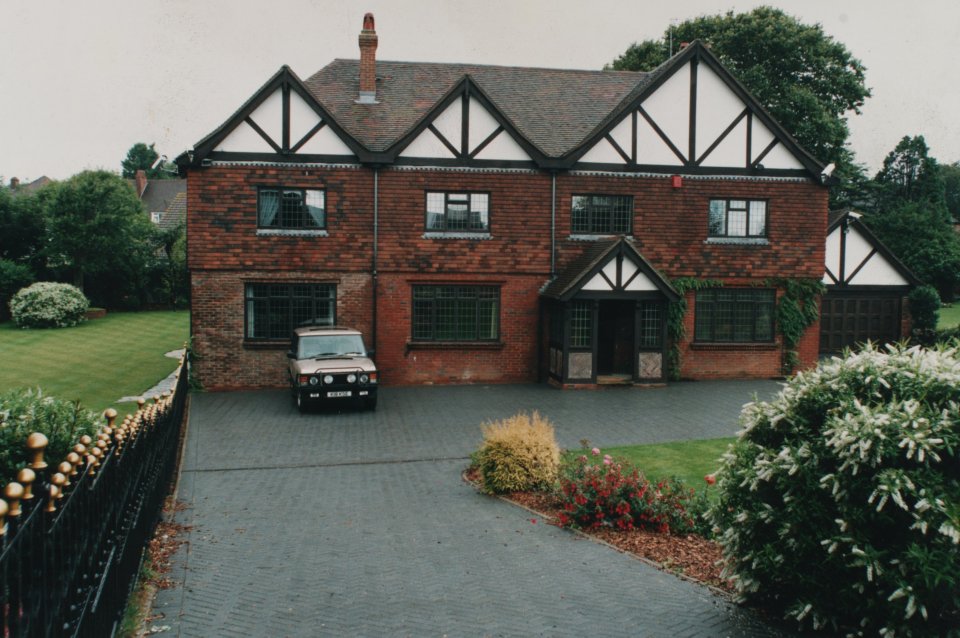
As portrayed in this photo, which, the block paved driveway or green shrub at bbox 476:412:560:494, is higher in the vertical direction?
green shrub at bbox 476:412:560:494

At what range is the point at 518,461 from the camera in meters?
11.5

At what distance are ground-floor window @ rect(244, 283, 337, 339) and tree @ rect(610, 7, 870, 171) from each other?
2675cm

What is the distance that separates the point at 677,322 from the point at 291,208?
12110 mm

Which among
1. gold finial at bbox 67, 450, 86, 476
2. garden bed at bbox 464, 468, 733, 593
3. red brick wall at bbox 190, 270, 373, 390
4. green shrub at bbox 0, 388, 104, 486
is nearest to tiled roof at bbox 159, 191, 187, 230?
red brick wall at bbox 190, 270, 373, 390

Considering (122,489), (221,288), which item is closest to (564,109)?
(221,288)

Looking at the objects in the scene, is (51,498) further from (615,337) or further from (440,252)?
(615,337)

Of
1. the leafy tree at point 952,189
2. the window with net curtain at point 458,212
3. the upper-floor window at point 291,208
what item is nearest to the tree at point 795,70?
the window with net curtain at point 458,212

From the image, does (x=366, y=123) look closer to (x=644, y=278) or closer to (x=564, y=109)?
(x=564, y=109)

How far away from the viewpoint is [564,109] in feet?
83.6

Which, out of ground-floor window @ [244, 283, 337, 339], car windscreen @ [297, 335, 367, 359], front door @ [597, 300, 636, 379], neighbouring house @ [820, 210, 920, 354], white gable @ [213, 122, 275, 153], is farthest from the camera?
neighbouring house @ [820, 210, 920, 354]

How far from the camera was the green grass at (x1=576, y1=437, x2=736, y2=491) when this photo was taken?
12.4 m

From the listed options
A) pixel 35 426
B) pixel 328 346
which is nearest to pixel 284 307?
pixel 328 346

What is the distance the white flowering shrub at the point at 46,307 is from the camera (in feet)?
119

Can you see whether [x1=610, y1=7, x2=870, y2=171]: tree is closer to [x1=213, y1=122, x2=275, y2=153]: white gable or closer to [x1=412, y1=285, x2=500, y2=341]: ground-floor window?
[x1=412, y1=285, x2=500, y2=341]: ground-floor window
